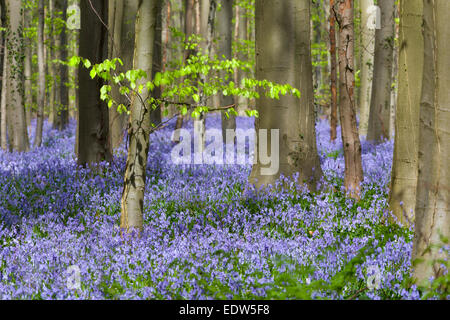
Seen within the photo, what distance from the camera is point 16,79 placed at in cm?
1207

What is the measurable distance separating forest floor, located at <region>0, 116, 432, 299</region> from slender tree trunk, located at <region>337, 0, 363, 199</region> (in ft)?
1.19

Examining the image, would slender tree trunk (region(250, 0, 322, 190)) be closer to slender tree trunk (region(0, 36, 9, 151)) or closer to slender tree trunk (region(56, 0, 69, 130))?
slender tree trunk (region(0, 36, 9, 151))

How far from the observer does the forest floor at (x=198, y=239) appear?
3.75 metres

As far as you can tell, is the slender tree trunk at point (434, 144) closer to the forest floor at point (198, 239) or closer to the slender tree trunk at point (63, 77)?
the forest floor at point (198, 239)

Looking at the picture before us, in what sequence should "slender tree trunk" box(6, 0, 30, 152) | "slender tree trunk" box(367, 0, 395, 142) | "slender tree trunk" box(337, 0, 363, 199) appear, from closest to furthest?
"slender tree trunk" box(337, 0, 363, 199)
"slender tree trunk" box(6, 0, 30, 152)
"slender tree trunk" box(367, 0, 395, 142)

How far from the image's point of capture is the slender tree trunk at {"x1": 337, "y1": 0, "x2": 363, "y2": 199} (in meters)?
7.21

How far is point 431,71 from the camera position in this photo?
3758 mm

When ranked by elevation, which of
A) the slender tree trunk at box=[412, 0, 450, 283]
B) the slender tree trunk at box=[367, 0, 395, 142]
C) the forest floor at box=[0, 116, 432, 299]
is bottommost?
the forest floor at box=[0, 116, 432, 299]

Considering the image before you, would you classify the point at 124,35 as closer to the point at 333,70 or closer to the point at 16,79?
the point at 16,79

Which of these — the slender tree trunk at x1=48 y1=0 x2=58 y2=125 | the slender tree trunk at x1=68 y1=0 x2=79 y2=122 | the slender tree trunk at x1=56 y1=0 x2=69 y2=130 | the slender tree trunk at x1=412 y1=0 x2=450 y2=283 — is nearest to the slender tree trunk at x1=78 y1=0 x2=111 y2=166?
the slender tree trunk at x1=68 y1=0 x2=79 y2=122

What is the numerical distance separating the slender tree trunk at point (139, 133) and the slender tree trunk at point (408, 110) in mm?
3092

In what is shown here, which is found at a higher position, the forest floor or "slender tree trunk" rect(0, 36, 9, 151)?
"slender tree trunk" rect(0, 36, 9, 151)

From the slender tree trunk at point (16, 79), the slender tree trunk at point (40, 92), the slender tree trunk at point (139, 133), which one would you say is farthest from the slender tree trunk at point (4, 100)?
the slender tree trunk at point (139, 133)

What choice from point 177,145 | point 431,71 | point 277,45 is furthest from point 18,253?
point 177,145
